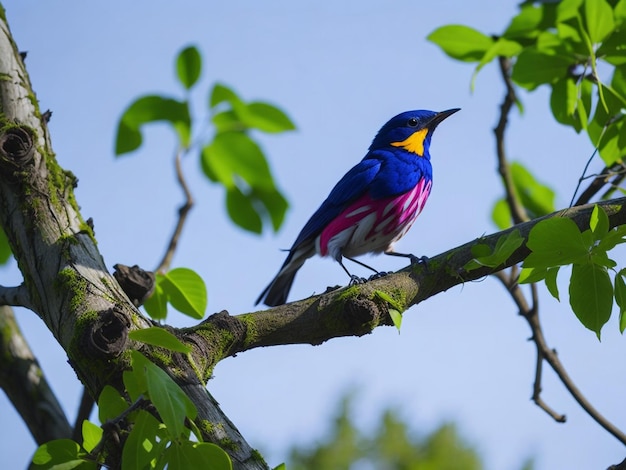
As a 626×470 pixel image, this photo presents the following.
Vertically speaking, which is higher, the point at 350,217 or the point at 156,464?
the point at 350,217

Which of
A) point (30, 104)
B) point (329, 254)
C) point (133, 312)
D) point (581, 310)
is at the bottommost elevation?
point (581, 310)

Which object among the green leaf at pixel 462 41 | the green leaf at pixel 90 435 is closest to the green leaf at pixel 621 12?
the green leaf at pixel 462 41

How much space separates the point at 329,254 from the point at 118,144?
8.02 ft

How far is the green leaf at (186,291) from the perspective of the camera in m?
3.78

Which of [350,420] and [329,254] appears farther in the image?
[350,420]

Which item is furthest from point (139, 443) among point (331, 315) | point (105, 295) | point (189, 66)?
point (189, 66)

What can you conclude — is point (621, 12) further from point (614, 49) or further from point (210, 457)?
point (210, 457)

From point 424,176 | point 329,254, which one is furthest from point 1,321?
point 424,176

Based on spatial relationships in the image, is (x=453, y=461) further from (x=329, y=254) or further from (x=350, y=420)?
(x=329, y=254)

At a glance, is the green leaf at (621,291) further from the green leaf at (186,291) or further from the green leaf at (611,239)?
the green leaf at (186,291)

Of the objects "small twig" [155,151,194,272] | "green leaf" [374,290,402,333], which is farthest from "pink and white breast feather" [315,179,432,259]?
"green leaf" [374,290,402,333]

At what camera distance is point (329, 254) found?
591cm

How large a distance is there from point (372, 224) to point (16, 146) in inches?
106

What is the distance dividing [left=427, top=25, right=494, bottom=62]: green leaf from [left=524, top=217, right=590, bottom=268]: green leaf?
1492 millimetres
